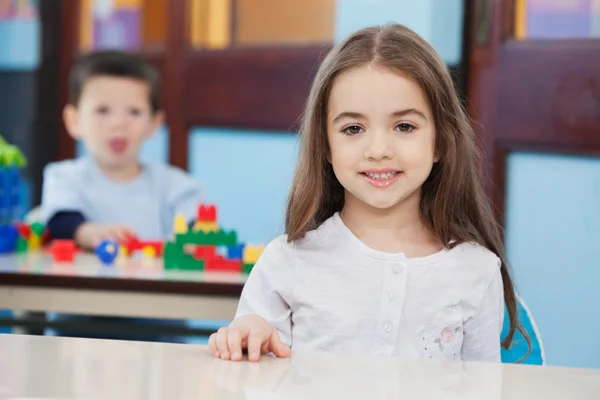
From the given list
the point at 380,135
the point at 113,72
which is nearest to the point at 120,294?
the point at 380,135

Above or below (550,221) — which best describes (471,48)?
above

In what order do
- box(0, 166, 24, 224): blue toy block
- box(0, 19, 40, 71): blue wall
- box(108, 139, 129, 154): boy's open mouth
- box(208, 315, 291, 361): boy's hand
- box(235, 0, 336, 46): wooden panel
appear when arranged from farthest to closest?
1. box(0, 19, 40, 71): blue wall
2. box(235, 0, 336, 46): wooden panel
3. box(108, 139, 129, 154): boy's open mouth
4. box(0, 166, 24, 224): blue toy block
5. box(208, 315, 291, 361): boy's hand

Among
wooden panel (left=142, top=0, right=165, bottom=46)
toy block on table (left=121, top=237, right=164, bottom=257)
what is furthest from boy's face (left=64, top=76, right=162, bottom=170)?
wooden panel (left=142, top=0, right=165, bottom=46)

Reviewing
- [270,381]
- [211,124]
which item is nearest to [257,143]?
[211,124]

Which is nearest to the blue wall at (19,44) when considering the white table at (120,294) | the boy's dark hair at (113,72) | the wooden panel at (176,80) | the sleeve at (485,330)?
the wooden panel at (176,80)

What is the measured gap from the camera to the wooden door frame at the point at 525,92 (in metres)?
2.54

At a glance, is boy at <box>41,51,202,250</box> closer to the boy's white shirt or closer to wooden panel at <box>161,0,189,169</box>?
the boy's white shirt

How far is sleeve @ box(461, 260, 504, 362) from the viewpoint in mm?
1413

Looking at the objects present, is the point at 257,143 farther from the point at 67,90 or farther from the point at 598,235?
the point at 598,235

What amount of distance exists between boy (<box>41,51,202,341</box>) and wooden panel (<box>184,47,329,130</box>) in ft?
1.94

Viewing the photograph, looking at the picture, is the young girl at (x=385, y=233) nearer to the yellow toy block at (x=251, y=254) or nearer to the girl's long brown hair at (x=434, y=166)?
the girl's long brown hair at (x=434, y=166)

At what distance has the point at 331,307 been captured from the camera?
4.62ft

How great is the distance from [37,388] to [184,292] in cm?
100

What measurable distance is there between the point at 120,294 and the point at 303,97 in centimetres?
162
